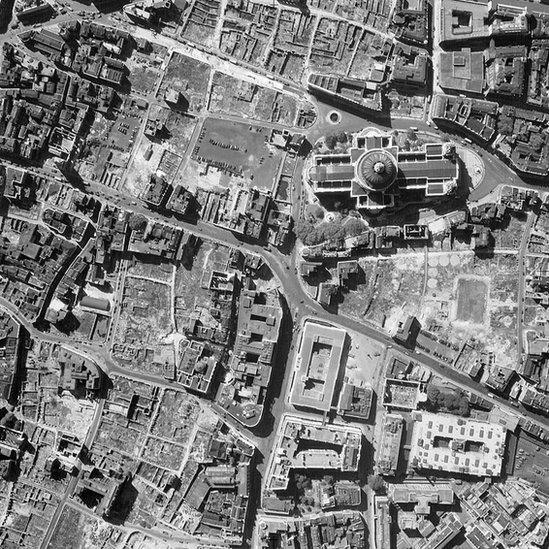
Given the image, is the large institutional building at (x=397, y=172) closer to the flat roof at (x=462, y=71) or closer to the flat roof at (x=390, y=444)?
the flat roof at (x=462, y=71)

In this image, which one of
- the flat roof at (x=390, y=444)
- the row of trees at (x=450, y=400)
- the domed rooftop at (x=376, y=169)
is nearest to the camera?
the domed rooftop at (x=376, y=169)

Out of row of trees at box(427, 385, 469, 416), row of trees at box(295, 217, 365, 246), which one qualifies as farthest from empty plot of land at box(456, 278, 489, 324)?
row of trees at box(295, 217, 365, 246)

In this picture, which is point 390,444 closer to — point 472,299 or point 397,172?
point 472,299

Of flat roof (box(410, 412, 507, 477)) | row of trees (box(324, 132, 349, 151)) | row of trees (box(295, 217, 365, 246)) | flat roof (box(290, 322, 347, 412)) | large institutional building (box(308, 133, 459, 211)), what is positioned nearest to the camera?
flat roof (box(410, 412, 507, 477))

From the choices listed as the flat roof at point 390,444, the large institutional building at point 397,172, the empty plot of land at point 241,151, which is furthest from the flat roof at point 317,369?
the empty plot of land at point 241,151

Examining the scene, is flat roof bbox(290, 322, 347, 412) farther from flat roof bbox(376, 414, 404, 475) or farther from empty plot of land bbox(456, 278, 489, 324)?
empty plot of land bbox(456, 278, 489, 324)

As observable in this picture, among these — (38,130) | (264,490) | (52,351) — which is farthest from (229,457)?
(38,130)

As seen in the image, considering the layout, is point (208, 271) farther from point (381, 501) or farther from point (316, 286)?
point (381, 501)
